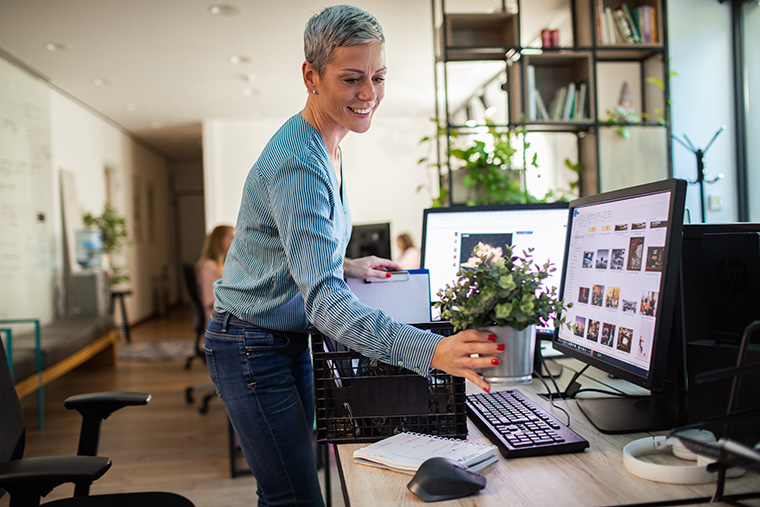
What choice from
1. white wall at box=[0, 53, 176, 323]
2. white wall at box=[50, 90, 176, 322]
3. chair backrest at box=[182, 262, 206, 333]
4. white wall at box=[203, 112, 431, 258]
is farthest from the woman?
white wall at box=[203, 112, 431, 258]

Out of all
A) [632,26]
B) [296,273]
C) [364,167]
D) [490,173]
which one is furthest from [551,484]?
[364,167]

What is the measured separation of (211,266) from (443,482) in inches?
144

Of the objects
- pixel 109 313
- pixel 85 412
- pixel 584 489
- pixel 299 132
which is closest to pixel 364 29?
pixel 299 132

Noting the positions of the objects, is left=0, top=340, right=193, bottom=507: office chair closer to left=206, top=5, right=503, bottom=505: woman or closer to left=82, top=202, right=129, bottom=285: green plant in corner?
left=206, top=5, right=503, bottom=505: woman

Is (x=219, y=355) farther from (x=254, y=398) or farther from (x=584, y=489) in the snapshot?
(x=584, y=489)

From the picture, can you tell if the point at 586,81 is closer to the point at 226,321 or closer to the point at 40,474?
the point at 226,321

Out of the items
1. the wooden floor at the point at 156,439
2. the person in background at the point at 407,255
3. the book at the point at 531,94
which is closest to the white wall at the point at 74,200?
the wooden floor at the point at 156,439

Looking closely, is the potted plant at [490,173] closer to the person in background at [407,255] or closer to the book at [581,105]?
the book at [581,105]

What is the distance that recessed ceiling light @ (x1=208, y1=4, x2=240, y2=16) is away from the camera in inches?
191

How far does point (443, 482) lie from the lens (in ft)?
2.81

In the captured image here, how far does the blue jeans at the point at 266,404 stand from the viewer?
1217mm

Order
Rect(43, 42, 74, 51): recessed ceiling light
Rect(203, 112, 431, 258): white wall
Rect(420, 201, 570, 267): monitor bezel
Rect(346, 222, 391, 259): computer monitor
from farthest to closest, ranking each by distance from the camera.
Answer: Rect(203, 112, 431, 258): white wall → Rect(43, 42, 74, 51): recessed ceiling light → Rect(346, 222, 391, 259): computer monitor → Rect(420, 201, 570, 267): monitor bezel

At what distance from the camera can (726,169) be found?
444 centimetres

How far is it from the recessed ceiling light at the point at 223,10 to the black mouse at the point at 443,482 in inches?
188
